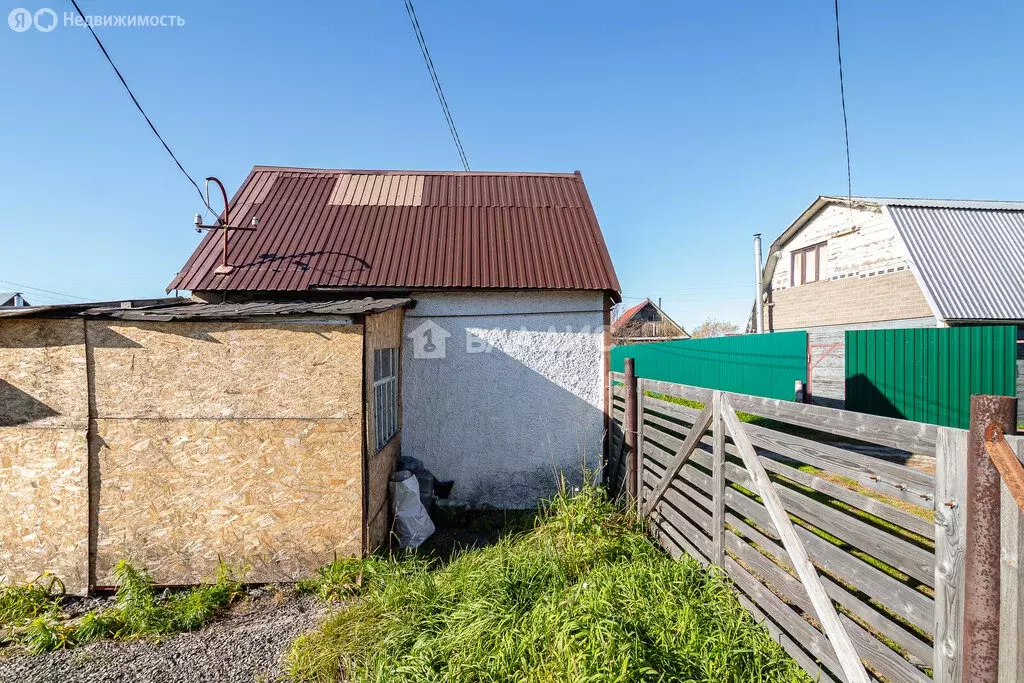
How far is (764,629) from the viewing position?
2.95m

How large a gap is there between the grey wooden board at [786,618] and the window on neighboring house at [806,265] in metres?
15.4

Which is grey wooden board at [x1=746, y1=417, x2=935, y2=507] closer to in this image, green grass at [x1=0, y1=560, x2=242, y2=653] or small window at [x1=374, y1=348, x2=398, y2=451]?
small window at [x1=374, y1=348, x2=398, y2=451]

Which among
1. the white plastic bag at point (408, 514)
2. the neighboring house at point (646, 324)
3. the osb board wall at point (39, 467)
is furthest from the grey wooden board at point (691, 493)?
the neighboring house at point (646, 324)

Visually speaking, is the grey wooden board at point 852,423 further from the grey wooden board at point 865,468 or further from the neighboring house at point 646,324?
the neighboring house at point 646,324

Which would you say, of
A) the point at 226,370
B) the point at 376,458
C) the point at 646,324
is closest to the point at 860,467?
the point at 376,458

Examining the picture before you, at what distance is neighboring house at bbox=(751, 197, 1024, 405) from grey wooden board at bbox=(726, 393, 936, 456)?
8.06m

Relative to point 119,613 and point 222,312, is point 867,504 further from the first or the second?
point 119,613

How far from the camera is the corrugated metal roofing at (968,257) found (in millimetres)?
11547

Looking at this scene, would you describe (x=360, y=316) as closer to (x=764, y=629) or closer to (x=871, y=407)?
(x=764, y=629)

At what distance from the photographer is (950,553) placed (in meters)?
1.81

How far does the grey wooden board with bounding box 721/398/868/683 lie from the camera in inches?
89.6

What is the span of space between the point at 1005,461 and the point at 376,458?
183 inches

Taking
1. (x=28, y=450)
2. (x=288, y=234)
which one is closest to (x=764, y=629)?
(x=28, y=450)

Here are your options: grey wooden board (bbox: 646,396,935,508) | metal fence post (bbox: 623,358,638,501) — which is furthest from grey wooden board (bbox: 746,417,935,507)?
metal fence post (bbox: 623,358,638,501)
